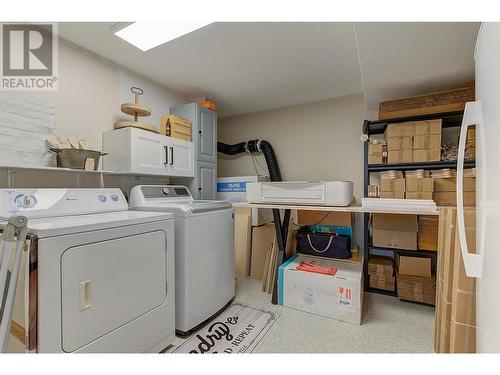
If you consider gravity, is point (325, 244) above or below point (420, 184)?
below

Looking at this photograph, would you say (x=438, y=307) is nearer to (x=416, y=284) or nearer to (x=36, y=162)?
(x=416, y=284)

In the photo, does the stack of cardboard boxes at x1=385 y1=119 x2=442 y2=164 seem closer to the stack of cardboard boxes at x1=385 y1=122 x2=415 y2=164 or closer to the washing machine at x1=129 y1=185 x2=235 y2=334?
the stack of cardboard boxes at x1=385 y1=122 x2=415 y2=164

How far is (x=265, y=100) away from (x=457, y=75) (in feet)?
6.49

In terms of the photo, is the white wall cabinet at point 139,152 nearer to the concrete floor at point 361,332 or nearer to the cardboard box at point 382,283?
the concrete floor at point 361,332

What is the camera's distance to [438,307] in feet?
5.34

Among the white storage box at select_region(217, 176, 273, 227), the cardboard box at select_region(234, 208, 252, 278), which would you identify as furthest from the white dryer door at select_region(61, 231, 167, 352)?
the white storage box at select_region(217, 176, 273, 227)

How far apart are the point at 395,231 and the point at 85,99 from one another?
322 centimetres

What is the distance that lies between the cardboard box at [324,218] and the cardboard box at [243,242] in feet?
2.16

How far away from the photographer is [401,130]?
2.31 metres

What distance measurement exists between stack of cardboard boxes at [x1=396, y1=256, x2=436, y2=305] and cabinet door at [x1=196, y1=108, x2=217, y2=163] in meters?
2.43

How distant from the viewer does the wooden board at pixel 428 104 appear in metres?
2.10
